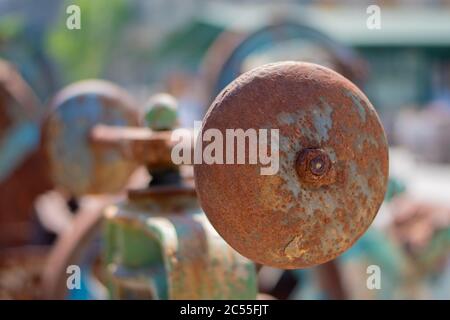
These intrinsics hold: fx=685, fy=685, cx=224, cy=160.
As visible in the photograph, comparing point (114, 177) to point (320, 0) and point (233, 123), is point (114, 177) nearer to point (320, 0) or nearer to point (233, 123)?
point (233, 123)

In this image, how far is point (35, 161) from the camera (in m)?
3.81

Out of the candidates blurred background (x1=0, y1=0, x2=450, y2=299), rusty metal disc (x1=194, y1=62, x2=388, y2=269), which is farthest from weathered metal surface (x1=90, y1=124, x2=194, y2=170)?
blurred background (x1=0, y1=0, x2=450, y2=299)

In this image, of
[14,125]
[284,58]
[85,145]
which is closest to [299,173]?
[85,145]

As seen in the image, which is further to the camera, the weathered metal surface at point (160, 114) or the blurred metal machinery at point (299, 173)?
the weathered metal surface at point (160, 114)

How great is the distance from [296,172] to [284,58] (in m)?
7.03

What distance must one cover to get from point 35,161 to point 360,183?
2.89 metres

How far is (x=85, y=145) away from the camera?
236 centimetres

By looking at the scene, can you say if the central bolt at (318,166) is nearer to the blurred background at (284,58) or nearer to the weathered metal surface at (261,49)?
the blurred background at (284,58)

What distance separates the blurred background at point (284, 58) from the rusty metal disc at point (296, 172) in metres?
1.31

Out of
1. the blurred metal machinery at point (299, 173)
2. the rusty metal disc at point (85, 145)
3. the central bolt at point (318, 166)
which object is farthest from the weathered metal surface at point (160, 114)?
the central bolt at point (318, 166)

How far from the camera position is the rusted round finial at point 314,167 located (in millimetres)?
1169

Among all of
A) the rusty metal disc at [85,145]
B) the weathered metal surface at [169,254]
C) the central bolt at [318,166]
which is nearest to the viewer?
Answer: the central bolt at [318,166]

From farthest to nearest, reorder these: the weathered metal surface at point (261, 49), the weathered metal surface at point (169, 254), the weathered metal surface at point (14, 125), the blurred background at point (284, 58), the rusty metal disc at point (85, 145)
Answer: the weathered metal surface at point (261, 49) → the weathered metal surface at point (14, 125) → the blurred background at point (284, 58) → the rusty metal disc at point (85, 145) → the weathered metal surface at point (169, 254)

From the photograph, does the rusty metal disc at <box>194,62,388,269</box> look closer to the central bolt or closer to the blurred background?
the central bolt
